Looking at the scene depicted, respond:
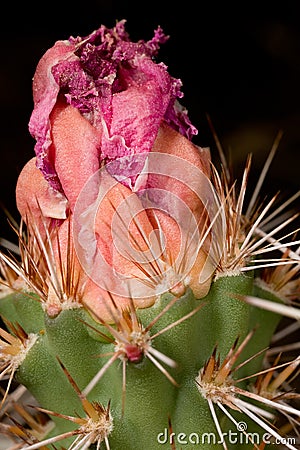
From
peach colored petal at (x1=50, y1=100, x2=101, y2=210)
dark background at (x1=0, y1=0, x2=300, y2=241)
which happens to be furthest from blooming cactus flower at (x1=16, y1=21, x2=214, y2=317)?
dark background at (x1=0, y1=0, x2=300, y2=241)

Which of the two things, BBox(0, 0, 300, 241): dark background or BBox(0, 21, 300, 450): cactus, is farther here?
BBox(0, 0, 300, 241): dark background

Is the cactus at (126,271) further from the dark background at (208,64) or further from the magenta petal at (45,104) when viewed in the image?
the dark background at (208,64)

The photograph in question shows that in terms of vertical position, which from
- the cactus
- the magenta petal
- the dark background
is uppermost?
the magenta petal

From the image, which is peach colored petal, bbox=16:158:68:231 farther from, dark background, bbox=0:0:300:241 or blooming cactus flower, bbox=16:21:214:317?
dark background, bbox=0:0:300:241

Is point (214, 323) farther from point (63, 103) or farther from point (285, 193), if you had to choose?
point (285, 193)

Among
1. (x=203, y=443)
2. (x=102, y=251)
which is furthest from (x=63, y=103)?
(x=203, y=443)

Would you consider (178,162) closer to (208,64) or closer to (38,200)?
(38,200)

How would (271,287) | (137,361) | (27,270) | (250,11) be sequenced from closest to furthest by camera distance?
(137,361) → (27,270) → (271,287) → (250,11)
